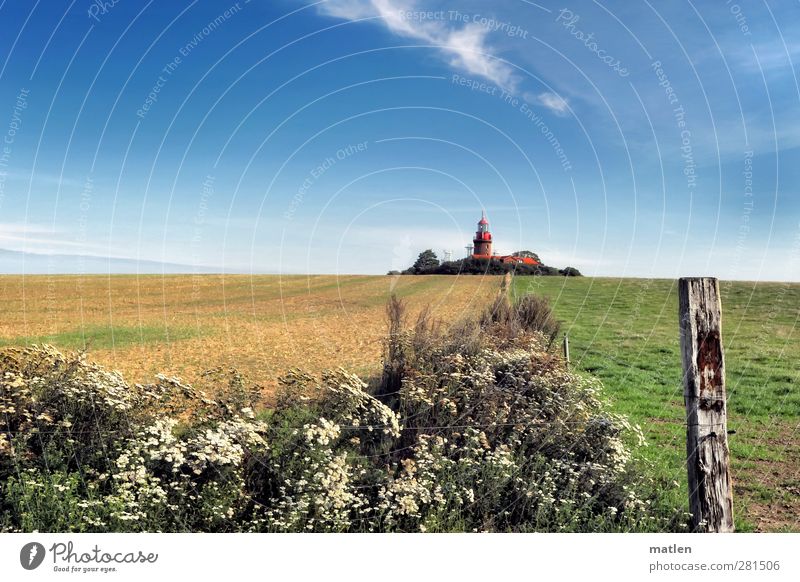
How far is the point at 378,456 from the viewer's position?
5.94 m

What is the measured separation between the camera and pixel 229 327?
22359mm

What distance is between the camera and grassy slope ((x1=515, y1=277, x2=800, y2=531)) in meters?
7.24

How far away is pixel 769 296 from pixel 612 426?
33.1 m

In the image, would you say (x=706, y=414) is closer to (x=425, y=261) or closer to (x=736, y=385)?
(x=425, y=261)

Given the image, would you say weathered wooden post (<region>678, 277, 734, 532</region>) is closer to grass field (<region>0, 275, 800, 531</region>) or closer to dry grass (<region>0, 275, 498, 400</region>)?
grass field (<region>0, 275, 800, 531</region>)

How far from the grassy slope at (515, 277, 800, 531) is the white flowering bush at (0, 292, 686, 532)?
60.3 inches

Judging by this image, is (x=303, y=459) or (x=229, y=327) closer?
(x=303, y=459)

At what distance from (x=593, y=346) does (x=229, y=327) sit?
46.1 feet

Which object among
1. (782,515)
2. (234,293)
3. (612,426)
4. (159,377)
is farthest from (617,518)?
(234,293)
